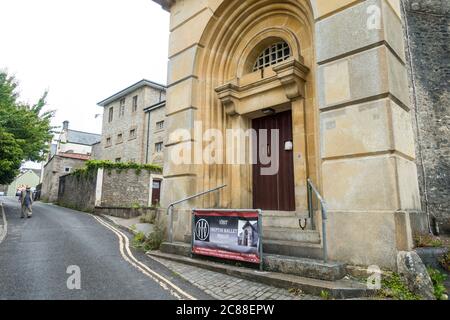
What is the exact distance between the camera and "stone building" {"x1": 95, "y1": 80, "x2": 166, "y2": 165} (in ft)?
83.9

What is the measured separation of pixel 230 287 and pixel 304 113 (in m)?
4.21

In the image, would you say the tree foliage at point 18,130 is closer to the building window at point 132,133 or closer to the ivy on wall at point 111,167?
the ivy on wall at point 111,167

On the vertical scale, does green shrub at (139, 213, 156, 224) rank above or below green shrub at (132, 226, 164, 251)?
above

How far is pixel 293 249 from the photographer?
18.0 ft

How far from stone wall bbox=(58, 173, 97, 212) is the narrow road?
9777 millimetres

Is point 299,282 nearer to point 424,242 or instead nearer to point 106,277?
point 424,242

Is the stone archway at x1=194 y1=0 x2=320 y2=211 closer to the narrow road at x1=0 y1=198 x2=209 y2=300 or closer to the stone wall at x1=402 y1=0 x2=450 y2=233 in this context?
the narrow road at x1=0 y1=198 x2=209 y2=300

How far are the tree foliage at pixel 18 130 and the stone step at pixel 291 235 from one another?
14.1m

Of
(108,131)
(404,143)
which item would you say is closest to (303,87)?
(404,143)

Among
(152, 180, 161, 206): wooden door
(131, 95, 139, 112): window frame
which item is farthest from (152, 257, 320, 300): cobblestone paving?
(131, 95, 139, 112): window frame

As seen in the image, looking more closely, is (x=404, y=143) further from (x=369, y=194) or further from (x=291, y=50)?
(x=291, y=50)

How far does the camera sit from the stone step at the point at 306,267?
14.8 ft

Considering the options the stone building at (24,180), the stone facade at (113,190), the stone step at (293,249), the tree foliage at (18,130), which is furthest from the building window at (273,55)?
the stone building at (24,180)
